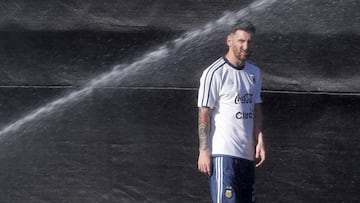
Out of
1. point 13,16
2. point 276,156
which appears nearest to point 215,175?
point 276,156

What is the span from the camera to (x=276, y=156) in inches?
247

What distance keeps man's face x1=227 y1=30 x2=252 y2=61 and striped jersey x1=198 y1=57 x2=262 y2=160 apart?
8cm

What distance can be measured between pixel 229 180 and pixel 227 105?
475mm

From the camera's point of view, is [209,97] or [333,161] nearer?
[209,97]

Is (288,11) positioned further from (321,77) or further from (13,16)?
(13,16)

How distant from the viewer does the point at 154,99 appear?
20.7 ft

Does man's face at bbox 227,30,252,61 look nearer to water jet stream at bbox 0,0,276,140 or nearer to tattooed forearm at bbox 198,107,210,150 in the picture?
tattooed forearm at bbox 198,107,210,150

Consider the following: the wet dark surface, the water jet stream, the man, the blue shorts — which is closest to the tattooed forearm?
the man

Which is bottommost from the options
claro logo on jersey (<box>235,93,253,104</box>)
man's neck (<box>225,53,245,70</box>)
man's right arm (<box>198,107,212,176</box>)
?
man's right arm (<box>198,107,212,176</box>)

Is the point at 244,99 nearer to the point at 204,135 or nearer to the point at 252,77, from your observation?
the point at 252,77

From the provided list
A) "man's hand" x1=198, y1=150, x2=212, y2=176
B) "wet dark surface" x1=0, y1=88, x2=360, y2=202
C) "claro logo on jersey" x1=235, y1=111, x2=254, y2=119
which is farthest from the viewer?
"wet dark surface" x1=0, y1=88, x2=360, y2=202

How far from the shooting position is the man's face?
208 inches

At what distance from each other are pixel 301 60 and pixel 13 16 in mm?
2250

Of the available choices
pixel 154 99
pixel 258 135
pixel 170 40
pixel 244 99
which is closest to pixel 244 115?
pixel 244 99
